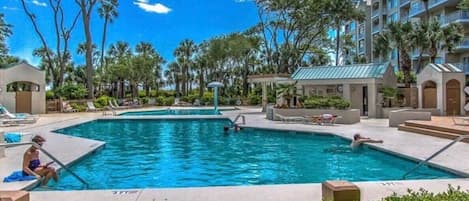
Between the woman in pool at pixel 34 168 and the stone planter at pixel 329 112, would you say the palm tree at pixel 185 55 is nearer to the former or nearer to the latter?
the stone planter at pixel 329 112


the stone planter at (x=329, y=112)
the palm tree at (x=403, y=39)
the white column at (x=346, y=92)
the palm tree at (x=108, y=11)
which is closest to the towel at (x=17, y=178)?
the stone planter at (x=329, y=112)

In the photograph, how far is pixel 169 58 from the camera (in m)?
67.4

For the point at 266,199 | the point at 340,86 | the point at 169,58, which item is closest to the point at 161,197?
the point at 266,199

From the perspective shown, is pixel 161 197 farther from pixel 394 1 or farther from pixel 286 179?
pixel 394 1

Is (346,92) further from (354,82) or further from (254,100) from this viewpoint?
Result: (254,100)

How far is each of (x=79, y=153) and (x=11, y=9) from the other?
43779 millimetres

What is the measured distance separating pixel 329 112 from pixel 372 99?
161 inches

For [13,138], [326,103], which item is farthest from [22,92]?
[326,103]

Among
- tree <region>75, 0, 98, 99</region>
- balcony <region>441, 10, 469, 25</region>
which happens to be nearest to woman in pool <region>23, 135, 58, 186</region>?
tree <region>75, 0, 98, 99</region>

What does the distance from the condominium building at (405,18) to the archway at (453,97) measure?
13.0 m

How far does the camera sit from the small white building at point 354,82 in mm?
24078

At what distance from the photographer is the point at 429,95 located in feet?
78.9

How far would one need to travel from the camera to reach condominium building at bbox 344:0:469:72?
38650 mm

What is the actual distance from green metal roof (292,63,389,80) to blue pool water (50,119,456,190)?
30.5 ft
